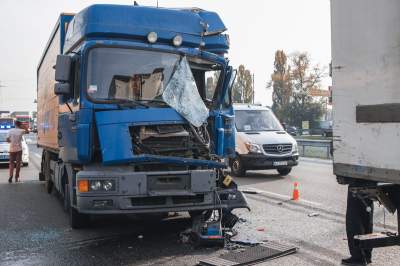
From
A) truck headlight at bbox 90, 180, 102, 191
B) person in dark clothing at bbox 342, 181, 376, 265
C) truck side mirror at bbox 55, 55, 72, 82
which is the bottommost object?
person in dark clothing at bbox 342, 181, 376, 265

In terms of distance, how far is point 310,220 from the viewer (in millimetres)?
8289

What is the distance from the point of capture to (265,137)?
14938mm

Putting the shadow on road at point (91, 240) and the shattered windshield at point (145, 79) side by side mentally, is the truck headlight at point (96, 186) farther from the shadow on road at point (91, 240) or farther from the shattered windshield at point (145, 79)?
the shattered windshield at point (145, 79)

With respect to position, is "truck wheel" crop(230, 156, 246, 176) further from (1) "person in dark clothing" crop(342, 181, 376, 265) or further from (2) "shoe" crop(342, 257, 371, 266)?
(1) "person in dark clothing" crop(342, 181, 376, 265)

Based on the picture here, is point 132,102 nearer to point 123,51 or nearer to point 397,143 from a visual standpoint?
point 123,51

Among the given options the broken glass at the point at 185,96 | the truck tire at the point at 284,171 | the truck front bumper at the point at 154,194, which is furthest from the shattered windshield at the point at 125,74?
the truck tire at the point at 284,171

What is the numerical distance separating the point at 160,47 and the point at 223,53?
1.16 metres

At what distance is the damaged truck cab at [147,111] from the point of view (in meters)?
6.41

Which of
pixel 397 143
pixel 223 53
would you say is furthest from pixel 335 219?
pixel 397 143

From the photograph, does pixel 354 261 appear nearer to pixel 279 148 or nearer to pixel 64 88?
pixel 64 88

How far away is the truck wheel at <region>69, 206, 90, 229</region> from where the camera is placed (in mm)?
7813

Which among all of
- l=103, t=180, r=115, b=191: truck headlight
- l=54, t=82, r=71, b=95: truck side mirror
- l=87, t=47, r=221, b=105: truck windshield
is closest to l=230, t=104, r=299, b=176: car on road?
l=87, t=47, r=221, b=105: truck windshield

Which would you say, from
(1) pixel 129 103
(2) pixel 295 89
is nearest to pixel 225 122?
(1) pixel 129 103

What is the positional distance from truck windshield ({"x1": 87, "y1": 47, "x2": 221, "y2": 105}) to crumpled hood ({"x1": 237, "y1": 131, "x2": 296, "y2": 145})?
793 centimetres
